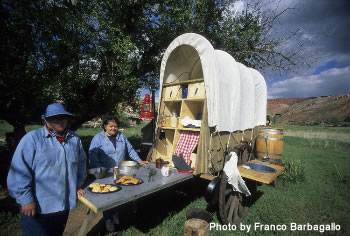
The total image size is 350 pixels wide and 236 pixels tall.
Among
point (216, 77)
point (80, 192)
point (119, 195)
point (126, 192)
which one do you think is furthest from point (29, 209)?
point (216, 77)

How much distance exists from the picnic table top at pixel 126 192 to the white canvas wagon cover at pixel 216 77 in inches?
57.3

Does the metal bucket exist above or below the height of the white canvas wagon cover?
below

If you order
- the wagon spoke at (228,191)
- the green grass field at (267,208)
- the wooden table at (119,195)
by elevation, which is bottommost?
the green grass field at (267,208)

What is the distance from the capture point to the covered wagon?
3.71 meters

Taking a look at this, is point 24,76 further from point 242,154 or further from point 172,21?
point 242,154

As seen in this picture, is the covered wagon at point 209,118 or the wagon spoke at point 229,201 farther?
the covered wagon at point 209,118

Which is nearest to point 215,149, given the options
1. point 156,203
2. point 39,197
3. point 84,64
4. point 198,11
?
point 156,203

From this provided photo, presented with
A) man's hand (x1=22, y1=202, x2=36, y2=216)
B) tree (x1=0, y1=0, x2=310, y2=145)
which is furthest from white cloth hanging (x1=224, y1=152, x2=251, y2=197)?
tree (x1=0, y1=0, x2=310, y2=145)

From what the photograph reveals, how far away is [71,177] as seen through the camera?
237 centimetres

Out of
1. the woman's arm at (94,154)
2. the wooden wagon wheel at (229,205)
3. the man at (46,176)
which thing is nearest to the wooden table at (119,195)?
the man at (46,176)

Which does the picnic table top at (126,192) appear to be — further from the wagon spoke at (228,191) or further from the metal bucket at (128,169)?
the wagon spoke at (228,191)

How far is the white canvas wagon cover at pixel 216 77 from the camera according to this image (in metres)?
3.96

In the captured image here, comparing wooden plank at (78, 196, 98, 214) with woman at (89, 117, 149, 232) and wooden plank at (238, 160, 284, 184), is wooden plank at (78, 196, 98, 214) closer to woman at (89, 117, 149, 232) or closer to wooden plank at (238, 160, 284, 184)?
woman at (89, 117, 149, 232)

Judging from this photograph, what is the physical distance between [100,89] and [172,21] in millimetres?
4126
